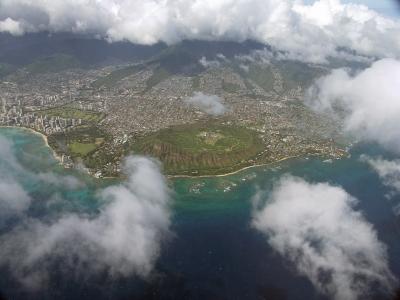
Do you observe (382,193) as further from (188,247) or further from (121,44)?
(121,44)

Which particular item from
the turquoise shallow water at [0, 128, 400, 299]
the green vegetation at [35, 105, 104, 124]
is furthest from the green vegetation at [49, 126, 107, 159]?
the green vegetation at [35, 105, 104, 124]

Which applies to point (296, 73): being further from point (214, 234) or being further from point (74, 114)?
point (214, 234)

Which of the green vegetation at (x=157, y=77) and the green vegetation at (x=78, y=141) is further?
the green vegetation at (x=157, y=77)

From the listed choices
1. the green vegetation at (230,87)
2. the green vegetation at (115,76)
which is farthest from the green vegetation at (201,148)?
the green vegetation at (115,76)

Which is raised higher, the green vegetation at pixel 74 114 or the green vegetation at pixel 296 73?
the green vegetation at pixel 296 73

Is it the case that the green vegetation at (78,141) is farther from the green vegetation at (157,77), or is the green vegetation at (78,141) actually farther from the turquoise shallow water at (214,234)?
the green vegetation at (157,77)

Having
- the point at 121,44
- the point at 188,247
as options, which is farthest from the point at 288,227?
the point at 121,44
